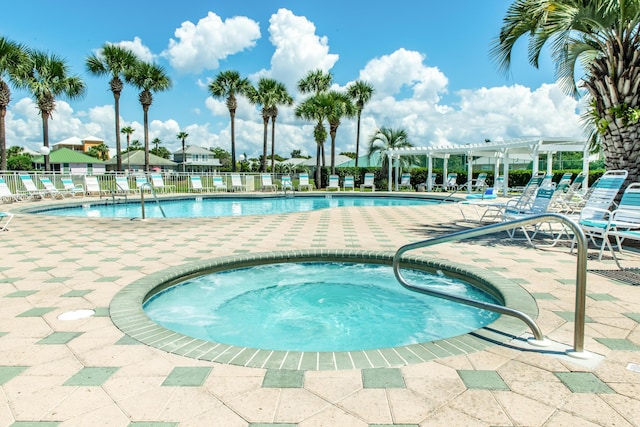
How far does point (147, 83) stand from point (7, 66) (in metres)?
9.48

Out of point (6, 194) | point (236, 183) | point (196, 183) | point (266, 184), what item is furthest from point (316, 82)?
point (6, 194)

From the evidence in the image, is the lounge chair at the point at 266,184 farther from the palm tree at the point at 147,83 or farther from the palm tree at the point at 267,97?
the palm tree at the point at 147,83

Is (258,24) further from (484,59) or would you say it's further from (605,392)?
(605,392)

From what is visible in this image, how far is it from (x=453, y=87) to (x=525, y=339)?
1597 cm

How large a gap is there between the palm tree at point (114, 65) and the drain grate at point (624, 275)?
2441 centimetres

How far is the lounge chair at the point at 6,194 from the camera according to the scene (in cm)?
1275

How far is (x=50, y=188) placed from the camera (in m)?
14.8

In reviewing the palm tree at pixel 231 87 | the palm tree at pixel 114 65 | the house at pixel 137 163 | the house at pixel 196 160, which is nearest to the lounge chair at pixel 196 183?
the palm tree at pixel 114 65

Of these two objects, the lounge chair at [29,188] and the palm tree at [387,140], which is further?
the palm tree at [387,140]

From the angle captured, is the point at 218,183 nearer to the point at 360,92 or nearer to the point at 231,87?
the point at 231,87

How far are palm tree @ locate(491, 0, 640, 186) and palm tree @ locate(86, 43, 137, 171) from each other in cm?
2244

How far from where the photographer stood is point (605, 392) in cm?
191

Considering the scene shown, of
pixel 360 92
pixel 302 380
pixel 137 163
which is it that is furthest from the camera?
pixel 137 163

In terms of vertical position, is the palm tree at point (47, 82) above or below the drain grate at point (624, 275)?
above
